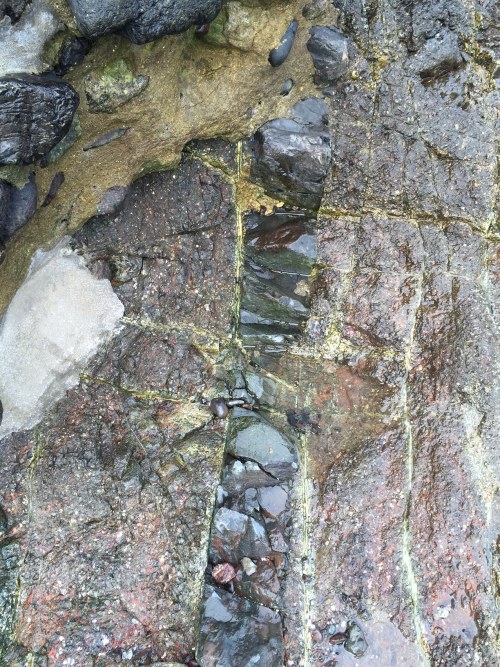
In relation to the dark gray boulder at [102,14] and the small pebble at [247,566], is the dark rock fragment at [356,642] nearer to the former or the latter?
the small pebble at [247,566]

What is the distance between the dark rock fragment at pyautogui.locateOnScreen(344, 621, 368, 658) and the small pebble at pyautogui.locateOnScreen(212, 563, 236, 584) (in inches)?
25.7

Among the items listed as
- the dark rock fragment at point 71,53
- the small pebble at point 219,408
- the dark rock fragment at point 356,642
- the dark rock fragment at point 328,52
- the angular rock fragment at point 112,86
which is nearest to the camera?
the dark rock fragment at point 71,53

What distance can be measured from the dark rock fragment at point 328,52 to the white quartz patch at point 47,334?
163 centimetres

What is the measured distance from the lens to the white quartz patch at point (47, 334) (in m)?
3.18

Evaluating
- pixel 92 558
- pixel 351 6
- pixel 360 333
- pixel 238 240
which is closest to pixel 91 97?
pixel 238 240

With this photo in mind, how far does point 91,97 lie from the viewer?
2652 mm

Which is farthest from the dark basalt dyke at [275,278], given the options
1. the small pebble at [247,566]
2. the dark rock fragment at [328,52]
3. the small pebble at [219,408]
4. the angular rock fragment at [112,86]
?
the small pebble at [247,566]

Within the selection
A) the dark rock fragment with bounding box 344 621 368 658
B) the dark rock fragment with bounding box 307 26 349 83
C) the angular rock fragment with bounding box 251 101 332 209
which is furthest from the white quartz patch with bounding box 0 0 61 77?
A: the dark rock fragment with bounding box 344 621 368 658

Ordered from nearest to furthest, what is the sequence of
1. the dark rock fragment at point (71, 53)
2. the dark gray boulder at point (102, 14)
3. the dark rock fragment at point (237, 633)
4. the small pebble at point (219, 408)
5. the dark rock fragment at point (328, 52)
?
the dark gray boulder at point (102, 14), the dark rock fragment at point (71, 53), the dark rock fragment at point (237, 633), the dark rock fragment at point (328, 52), the small pebble at point (219, 408)

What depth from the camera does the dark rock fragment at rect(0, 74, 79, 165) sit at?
2.35m

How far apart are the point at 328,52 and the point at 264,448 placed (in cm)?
211

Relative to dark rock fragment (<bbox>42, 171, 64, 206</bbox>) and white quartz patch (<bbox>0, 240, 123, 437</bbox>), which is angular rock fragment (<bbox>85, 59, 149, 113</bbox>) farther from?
→ white quartz patch (<bbox>0, 240, 123, 437</bbox>)

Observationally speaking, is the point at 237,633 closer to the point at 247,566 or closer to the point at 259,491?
the point at 247,566

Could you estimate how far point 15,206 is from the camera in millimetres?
2762
